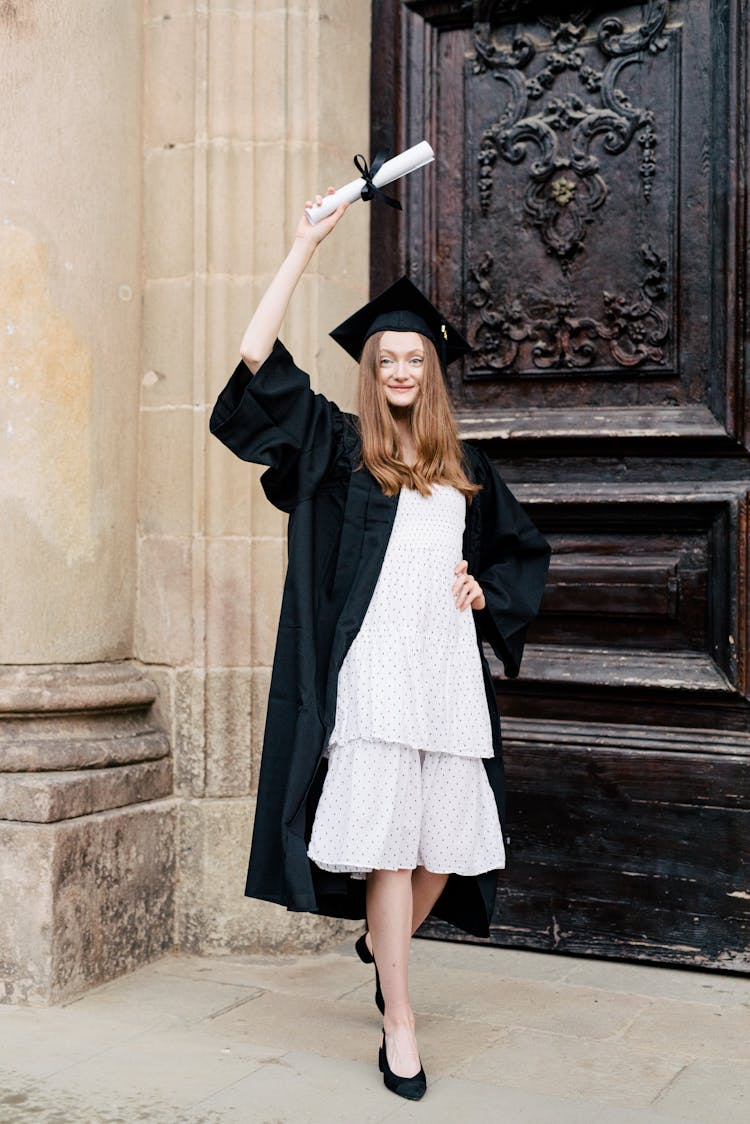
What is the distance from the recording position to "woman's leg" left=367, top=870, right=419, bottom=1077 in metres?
3.45

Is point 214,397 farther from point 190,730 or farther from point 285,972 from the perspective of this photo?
point 285,972

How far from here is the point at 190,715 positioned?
4.59m

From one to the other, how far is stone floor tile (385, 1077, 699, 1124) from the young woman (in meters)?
0.09

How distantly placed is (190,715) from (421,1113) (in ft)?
5.68

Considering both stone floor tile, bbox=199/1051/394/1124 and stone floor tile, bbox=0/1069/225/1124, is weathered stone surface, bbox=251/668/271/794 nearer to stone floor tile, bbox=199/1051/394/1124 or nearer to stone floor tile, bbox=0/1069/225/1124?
stone floor tile, bbox=199/1051/394/1124

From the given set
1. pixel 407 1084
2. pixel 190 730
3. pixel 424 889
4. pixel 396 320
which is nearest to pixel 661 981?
pixel 424 889

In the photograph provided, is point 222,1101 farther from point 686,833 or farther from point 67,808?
point 686,833

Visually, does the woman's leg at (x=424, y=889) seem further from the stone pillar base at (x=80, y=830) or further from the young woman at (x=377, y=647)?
the stone pillar base at (x=80, y=830)

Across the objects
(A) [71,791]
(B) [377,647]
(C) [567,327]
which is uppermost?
(C) [567,327]

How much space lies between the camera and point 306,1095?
10.9ft

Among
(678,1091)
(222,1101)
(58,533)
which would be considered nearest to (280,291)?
(58,533)

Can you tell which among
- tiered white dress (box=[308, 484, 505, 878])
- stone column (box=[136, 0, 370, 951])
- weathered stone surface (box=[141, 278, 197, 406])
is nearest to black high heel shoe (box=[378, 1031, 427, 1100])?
tiered white dress (box=[308, 484, 505, 878])

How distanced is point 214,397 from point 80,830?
1.44 m

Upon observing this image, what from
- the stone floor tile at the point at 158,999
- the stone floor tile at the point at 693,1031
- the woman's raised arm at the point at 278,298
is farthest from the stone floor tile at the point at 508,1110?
the woman's raised arm at the point at 278,298
